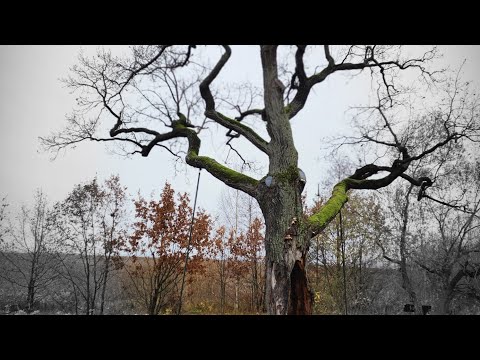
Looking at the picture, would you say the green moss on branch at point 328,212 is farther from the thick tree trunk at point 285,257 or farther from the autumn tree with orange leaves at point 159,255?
the autumn tree with orange leaves at point 159,255

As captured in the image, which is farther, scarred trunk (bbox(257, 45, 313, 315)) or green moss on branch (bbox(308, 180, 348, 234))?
green moss on branch (bbox(308, 180, 348, 234))

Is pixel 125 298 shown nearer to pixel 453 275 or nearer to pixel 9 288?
pixel 9 288

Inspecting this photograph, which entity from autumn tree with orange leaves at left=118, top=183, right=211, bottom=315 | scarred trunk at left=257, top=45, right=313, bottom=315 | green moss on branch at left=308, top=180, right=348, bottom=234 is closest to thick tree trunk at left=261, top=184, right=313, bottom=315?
scarred trunk at left=257, top=45, right=313, bottom=315

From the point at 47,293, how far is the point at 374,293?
45.1ft

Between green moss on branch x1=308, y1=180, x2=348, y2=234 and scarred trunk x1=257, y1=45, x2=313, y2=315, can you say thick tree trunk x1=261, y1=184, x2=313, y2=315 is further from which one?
green moss on branch x1=308, y1=180, x2=348, y2=234

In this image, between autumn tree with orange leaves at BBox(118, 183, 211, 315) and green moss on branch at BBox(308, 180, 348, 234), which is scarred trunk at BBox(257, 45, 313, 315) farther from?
autumn tree with orange leaves at BBox(118, 183, 211, 315)

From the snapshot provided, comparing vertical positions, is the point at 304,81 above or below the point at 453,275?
above

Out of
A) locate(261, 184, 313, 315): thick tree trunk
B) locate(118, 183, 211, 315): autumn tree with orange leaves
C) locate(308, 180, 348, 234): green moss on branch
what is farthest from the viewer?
locate(118, 183, 211, 315): autumn tree with orange leaves

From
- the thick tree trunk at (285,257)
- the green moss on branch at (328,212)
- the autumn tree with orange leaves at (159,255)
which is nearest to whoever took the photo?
the thick tree trunk at (285,257)

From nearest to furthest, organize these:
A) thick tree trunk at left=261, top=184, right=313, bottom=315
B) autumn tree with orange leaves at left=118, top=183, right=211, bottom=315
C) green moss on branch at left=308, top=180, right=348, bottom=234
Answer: thick tree trunk at left=261, top=184, right=313, bottom=315 < green moss on branch at left=308, top=180, right=348, bottom=234 < autumn tree with orange leaves at left=118, top=183, right=211, bottom=315

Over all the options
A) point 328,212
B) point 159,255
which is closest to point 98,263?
point 159,255

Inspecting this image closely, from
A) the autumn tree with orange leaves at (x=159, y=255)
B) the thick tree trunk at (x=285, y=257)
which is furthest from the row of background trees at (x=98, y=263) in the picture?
the thick tree trunk at (x=285, y=257)
